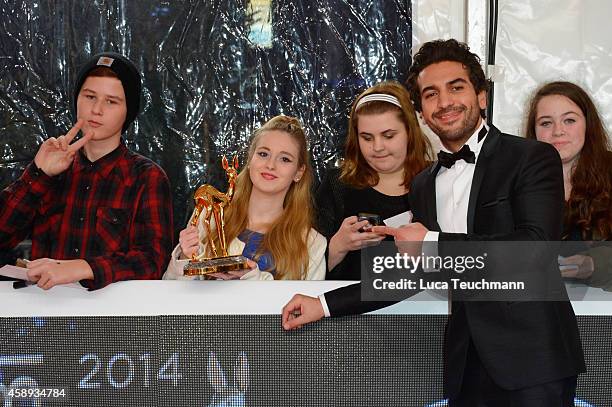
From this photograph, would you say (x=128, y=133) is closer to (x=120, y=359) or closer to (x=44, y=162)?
(x=44, y=162)

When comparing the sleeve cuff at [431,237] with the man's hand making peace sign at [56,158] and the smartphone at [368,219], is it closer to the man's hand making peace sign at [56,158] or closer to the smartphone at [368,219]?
the smartphone at [368,219]

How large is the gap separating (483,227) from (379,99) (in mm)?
1066

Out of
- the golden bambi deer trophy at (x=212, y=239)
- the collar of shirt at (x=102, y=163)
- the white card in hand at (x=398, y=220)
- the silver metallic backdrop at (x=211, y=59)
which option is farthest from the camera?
the silver metallic backdrop at (x=211, y=59)

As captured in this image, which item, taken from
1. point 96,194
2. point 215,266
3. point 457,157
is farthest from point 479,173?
point 96,194

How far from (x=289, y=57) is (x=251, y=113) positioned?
294mm

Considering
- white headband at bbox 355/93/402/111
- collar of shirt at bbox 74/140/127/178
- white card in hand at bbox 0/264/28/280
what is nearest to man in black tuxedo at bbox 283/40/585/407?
white headband at bbox 355/93/402/111

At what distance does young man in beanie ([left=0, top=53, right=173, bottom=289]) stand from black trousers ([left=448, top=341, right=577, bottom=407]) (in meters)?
1.10

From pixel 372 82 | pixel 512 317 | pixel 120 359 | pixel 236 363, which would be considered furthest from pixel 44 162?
pixel 512 317

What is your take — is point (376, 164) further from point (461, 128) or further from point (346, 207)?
point (461, 128)

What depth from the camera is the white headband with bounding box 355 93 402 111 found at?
307 centimetres

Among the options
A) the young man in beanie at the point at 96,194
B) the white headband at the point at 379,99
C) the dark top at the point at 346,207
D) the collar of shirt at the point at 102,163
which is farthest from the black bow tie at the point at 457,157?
the collar of shirt at the point at 102,163

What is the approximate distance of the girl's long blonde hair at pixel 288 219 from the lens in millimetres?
2775

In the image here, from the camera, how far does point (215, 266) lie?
248cm

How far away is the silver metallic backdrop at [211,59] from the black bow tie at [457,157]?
1.27m
